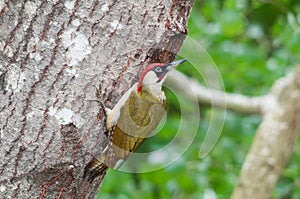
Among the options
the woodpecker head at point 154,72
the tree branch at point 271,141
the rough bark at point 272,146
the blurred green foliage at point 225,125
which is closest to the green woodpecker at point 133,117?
the woodpecker head at point 154,72

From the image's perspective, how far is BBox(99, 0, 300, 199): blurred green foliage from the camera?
12.4ft

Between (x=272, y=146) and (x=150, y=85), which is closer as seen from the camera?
(x=150, y=85)

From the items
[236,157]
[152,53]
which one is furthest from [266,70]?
[152,53]

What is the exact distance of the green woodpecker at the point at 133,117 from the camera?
1529 millimetres

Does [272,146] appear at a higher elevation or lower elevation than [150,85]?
higher

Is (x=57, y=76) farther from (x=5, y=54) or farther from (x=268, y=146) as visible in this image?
(x=268, y=146)

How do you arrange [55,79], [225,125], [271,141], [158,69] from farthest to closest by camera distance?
[225,125] → [271,141] → [158,69] → [55,79]

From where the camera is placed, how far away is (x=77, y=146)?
1474mm

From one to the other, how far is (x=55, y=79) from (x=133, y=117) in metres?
0.31

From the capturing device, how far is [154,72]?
1565 millimetres

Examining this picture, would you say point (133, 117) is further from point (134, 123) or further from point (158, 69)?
point (158, 69)

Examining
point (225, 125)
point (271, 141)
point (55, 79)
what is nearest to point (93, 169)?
point (55, 79)

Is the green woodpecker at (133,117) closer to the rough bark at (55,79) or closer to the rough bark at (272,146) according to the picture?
the rough bark at (55,79)

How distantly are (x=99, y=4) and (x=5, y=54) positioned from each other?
240 millimetres
